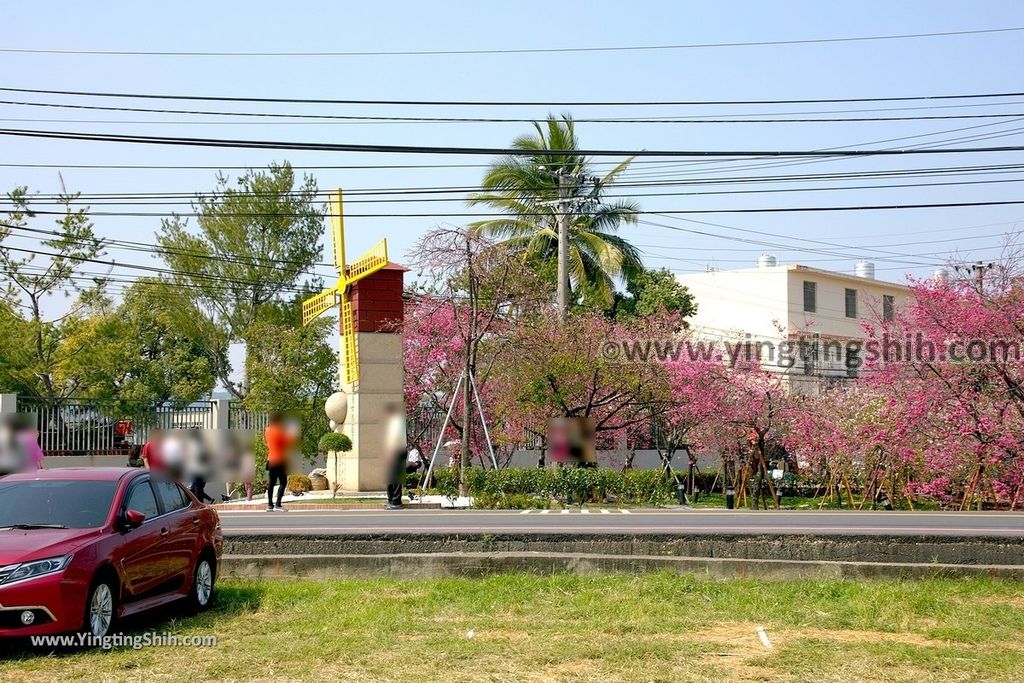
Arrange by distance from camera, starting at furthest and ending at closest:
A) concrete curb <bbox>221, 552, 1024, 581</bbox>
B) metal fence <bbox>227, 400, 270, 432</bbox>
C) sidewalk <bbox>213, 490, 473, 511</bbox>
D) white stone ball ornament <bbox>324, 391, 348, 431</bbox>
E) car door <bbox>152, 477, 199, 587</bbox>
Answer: metal fence <bbox>227, 400, 270, 432</bbox>, white stone ball ornament <bbox>324, 391, 348, 431</bbox>, sidewalk <bbox>213, 490, 473, 511</bbox>, concrete curb <bbox>221, 552, 1024, 581</bbox>, car door <bbox>152, 477, 199, 587</bbox>

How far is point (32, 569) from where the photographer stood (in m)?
9.00

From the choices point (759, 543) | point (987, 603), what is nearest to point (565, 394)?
point (759, 543)

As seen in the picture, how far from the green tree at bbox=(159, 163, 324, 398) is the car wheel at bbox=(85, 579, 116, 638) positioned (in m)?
43.5

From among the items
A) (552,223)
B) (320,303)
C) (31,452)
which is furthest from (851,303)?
(31,452)

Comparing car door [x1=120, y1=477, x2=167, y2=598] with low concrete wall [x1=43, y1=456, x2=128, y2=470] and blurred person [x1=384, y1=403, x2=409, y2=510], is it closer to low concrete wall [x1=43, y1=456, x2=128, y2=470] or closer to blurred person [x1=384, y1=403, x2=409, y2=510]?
blurred person [x1=384, y1=403, x2=409, y2=510]

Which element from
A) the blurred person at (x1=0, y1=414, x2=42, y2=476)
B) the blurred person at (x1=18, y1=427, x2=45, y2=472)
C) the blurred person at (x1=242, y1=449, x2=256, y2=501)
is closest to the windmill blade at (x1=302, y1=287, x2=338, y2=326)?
the blurred person at (x1=242, y1=449, x2=256, y2=501)

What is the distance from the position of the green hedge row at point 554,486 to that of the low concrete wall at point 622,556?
37.4 ft

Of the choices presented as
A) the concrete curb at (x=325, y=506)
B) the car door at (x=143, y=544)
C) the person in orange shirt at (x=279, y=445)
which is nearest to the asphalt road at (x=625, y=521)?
the person in orange shirt at (x=279, y=445)

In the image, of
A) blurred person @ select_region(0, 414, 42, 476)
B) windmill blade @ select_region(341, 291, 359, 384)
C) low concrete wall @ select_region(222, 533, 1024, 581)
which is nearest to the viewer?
low concrete wall @ select_region(222, 533, 1024, 581)

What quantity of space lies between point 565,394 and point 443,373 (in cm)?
740

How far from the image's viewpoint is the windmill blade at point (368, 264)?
30.9m

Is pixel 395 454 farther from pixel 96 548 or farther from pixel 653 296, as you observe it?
pixel 653 296

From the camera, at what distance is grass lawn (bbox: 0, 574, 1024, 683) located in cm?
880

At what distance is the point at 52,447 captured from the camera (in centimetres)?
3092
